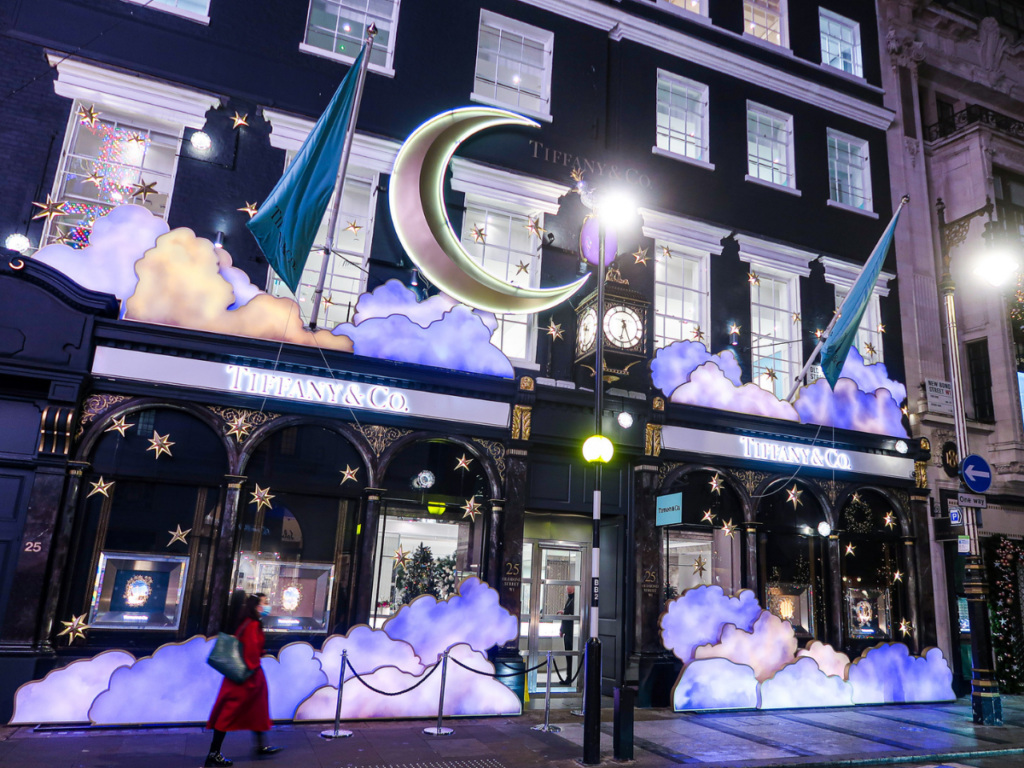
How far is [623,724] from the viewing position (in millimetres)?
8305

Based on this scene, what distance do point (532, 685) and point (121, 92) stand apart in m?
11.4

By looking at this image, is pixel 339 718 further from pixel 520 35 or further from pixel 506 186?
pixel 520 35

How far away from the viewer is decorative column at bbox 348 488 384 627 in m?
10.2

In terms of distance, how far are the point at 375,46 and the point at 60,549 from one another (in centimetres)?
950

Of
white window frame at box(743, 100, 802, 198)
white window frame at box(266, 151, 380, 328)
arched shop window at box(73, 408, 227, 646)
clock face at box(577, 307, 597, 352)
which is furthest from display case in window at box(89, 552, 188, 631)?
white window frame at box(743, 100, 802, 198)

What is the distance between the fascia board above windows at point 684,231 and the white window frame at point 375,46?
538 cm

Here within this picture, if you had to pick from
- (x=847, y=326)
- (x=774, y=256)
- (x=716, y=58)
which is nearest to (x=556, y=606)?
(x=847, y=326)

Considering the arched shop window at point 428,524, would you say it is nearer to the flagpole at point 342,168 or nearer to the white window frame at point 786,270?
the flagpole at point 342,168

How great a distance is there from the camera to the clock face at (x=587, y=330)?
1215cm

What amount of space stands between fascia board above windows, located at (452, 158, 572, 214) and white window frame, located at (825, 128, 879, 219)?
7051mm

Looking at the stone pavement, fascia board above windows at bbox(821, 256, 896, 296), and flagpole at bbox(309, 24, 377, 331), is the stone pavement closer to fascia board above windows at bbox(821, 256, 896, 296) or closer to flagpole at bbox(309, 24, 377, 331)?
flagpole at bbox(309, 24, 377, 331)

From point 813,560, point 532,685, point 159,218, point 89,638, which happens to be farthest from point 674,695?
point 159,218

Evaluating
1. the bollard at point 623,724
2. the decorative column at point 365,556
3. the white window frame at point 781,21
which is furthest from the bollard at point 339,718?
the white window frame at point 781,21

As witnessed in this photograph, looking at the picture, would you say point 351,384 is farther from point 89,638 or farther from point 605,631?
point 605,631
